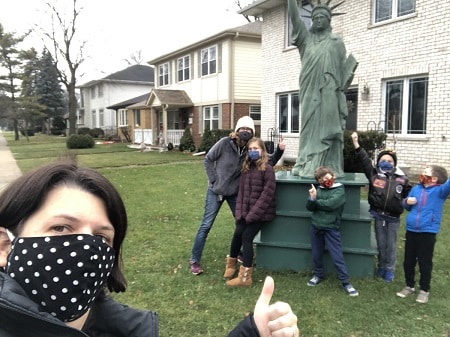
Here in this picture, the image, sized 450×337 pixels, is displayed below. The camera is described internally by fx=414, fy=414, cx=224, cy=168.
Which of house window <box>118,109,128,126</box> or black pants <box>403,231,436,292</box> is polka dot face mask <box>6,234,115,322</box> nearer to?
black pants <box>403,231,436,292</box>

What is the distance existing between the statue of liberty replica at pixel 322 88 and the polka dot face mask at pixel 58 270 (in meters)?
4.31

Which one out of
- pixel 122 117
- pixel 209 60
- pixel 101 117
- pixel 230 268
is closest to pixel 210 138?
pixel 209 60

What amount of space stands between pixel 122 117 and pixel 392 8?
96.9ft

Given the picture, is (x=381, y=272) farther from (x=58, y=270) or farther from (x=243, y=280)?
(x=58, y=270)

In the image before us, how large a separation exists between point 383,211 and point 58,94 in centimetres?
5822

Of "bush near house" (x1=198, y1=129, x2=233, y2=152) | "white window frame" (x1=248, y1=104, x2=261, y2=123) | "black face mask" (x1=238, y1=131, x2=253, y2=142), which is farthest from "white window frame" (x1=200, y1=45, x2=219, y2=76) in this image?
"black face mask" (x1=238, y1=131, x2=253, y2=142)

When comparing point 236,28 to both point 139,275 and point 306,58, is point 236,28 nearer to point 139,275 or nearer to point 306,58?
point 306,58

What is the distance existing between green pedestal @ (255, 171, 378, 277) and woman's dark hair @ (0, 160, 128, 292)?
12.6 feet

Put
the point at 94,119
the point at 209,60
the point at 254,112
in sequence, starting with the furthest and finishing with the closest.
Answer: the point at 94,119 < the point at 209,60 < the point at 254,112

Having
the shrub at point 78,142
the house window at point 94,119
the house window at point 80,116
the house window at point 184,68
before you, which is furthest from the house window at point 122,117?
the house window at point 80,116

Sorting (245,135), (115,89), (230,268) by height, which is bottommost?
(230,268)

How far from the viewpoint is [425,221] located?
431 cm

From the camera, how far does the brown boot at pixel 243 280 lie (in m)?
4.77

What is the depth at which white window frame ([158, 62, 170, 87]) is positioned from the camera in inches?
1105
